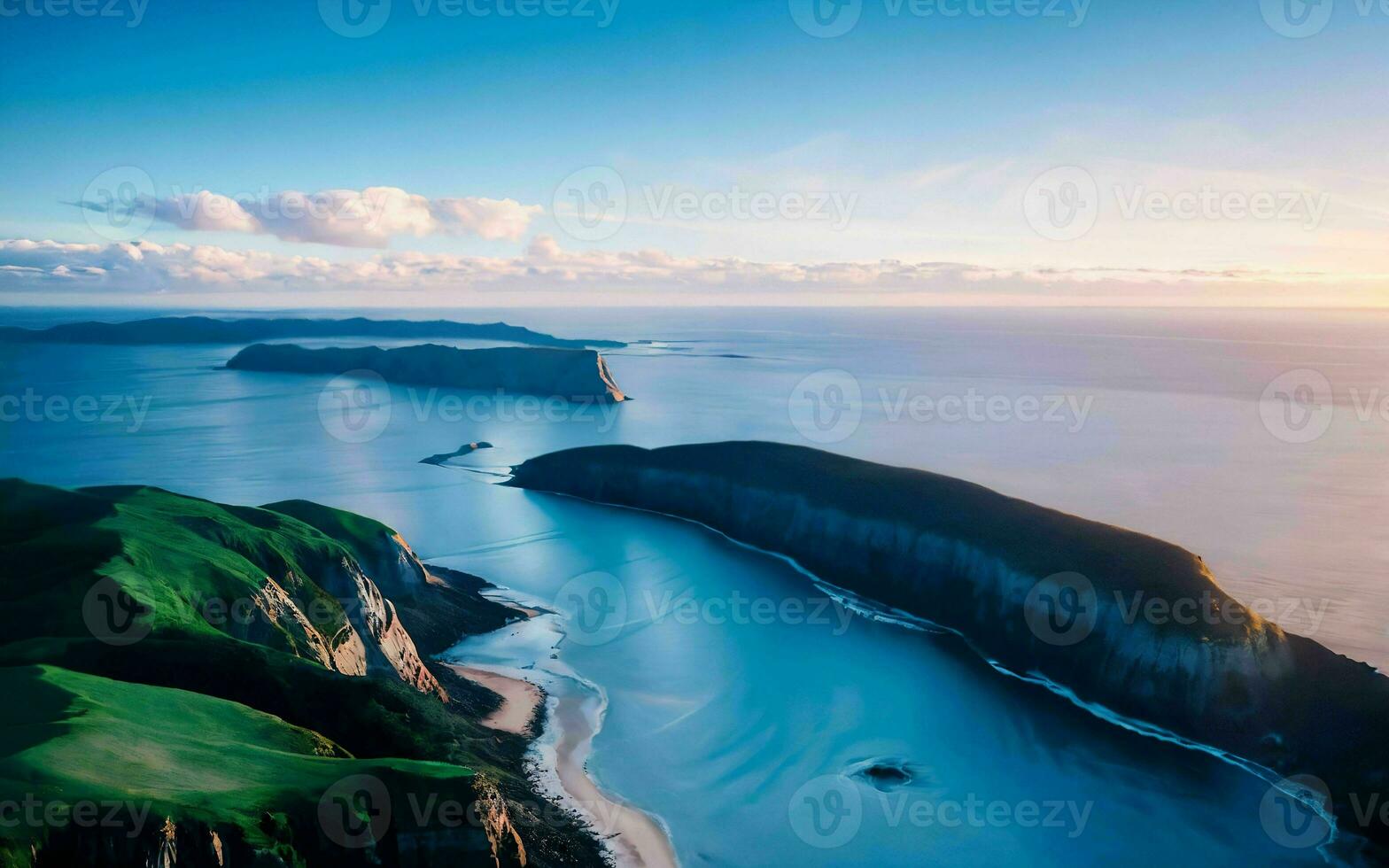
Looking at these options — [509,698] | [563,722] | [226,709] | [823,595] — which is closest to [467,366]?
[823,595]

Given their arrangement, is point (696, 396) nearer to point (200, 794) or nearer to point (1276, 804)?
point (1276, 804)

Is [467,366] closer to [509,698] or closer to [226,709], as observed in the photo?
[509,698]

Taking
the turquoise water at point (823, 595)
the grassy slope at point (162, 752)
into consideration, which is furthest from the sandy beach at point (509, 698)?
the grassy slope at point (162, 752)

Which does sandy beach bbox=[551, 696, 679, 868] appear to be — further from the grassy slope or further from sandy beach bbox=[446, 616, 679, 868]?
the grassy slope

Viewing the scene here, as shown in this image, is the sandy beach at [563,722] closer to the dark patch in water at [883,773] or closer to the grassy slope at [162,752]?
the grassy slope at [162,752]

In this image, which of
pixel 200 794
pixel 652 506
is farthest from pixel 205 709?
pixel 652 506
